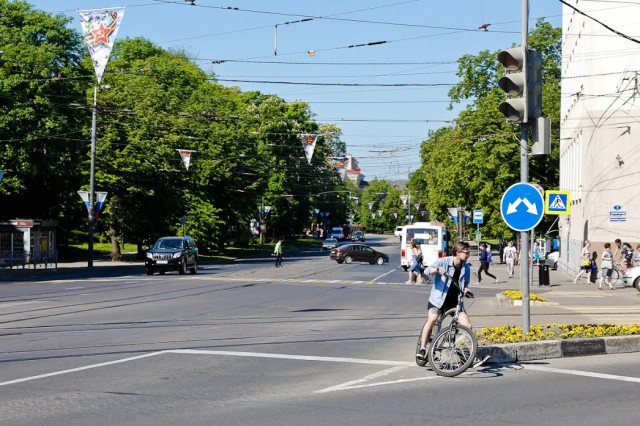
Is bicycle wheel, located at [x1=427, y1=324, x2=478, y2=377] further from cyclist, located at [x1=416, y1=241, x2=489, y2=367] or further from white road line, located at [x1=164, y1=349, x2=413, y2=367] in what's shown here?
white road line, located at [x1=164, y1=349, x2=413, y2=367]

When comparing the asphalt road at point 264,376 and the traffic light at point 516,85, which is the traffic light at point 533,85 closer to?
the traffic light at point 516,85

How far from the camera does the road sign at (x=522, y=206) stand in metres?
13.7

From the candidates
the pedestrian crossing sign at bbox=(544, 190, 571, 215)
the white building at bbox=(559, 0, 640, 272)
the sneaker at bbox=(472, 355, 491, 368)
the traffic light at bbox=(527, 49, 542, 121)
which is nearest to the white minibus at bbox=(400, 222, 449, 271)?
the white building at bbox=(559, 0, 640, 272)

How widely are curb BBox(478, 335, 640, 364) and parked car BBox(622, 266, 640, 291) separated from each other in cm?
1950

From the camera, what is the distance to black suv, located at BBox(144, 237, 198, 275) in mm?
42906

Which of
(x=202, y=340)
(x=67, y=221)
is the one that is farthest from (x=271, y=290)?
(x=67, y=221)

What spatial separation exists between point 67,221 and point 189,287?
27.1 m

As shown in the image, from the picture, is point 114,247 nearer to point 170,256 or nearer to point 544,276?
point 170,256

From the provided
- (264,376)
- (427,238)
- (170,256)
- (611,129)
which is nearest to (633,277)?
(611,129)

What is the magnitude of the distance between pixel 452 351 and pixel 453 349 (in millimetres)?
43

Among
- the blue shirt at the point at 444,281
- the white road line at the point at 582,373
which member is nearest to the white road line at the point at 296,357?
the blue shirt at the point at 444,281

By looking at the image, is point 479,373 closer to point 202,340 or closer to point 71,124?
point 202,340

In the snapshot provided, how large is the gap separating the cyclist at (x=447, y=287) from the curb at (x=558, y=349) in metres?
0.72

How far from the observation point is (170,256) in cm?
4322
